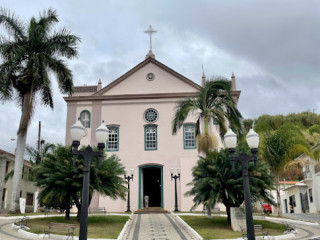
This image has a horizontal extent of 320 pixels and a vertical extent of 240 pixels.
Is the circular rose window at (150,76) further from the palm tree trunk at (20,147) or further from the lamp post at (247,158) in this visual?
the lamp post at (247,158)

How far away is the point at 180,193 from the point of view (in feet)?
76.1

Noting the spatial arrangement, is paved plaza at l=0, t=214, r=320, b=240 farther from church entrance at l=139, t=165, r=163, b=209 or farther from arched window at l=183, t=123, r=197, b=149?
church entrance at l=139, t=165, r=163, b=209

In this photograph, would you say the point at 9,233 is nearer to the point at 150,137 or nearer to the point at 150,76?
the point at 150,137

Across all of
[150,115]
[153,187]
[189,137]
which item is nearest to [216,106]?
[189,137]

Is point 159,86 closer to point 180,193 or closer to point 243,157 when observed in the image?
point 180,193

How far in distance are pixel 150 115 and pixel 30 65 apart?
9817 millimetres

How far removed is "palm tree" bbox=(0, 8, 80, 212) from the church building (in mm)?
6024

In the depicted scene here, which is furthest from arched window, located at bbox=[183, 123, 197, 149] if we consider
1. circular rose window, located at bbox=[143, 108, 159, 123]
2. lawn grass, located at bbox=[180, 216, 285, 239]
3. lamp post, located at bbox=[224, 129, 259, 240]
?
lamp post, located at bbox=[224, 129, 259, 240]

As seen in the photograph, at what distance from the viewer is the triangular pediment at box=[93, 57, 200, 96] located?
2538 cm

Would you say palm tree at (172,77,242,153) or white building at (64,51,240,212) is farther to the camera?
white building at (64,51,240,212)

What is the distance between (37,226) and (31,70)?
8590mm

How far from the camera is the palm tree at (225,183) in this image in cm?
1295

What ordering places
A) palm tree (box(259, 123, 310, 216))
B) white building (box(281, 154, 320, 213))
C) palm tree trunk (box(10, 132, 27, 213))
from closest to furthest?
palm tree trunk (box(10, 132, 27, 213)) → palm tree (box(259, 123, 310, 216)) → white building (box(281, 154, 320, 213))

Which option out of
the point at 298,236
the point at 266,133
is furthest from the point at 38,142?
the point at 298,236
